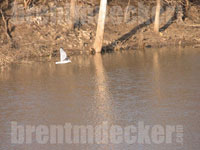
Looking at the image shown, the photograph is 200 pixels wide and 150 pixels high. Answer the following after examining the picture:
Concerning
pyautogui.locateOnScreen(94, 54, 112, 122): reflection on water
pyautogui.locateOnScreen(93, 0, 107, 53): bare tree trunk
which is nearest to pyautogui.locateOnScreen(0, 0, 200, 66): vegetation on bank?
pyautogui.locateOnScreen(93, 0, 107, 53): bare tree trunk

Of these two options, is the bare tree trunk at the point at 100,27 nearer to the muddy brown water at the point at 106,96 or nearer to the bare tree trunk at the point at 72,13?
the muddy brown water at the point at 106,96

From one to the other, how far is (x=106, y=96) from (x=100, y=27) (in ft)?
31.3

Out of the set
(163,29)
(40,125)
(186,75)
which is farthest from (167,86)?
(163,29)

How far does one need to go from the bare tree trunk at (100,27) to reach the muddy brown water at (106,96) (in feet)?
7.14

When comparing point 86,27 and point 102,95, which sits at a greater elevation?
point 86,27

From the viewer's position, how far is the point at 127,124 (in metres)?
10.7

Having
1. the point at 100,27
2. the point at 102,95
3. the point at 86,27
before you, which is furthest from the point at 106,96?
the point at 86,27

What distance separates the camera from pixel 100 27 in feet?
74.5

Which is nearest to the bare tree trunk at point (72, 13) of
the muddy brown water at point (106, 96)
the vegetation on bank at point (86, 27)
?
the vegetation on bank at point (86, 27)

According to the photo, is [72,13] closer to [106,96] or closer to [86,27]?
[86,27]

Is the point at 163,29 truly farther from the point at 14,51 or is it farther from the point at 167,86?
the point at 167,86

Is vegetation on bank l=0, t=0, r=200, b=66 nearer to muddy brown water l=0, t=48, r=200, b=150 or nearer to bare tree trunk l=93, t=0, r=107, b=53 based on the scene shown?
bare tree trunk l=93, t=0, r=107, b=53

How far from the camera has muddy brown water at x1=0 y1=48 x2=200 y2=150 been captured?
34.8 ft

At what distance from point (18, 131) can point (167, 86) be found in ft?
18.5
